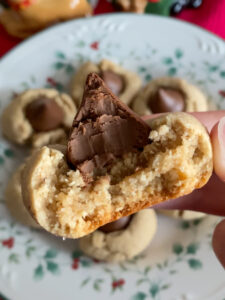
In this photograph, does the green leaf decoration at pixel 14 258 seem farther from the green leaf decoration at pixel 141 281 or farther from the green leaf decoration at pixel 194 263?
the green leaf decoration at pixel 194 263

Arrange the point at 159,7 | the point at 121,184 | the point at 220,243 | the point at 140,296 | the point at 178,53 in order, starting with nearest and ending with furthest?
the point at 121,184 → the point at 220,243 → the point at 140,296 → the point at 178,53 → the point at 159,7

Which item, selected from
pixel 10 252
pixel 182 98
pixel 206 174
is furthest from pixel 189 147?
pixel 10 252

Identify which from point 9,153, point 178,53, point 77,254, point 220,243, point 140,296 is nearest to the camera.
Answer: point 220,243

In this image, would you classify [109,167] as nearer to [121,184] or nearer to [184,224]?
[121,184]

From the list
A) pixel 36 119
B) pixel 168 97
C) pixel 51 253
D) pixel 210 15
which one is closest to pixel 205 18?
pixel 210 15

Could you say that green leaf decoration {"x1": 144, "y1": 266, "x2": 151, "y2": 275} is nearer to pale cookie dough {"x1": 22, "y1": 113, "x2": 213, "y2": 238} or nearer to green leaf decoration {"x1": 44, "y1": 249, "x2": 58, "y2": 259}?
green leaf decoration {"x1": 44, "y1": 249, "x2": 58, "y2": 259}

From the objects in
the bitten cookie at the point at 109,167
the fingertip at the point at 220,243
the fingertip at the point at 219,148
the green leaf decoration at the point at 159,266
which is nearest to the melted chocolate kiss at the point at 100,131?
the bitten cookie at the point at 109,167

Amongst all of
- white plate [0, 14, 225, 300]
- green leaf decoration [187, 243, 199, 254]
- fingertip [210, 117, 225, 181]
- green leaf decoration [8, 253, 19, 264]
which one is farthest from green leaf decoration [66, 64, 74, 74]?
fingertip [210, 117, 225, 181]
